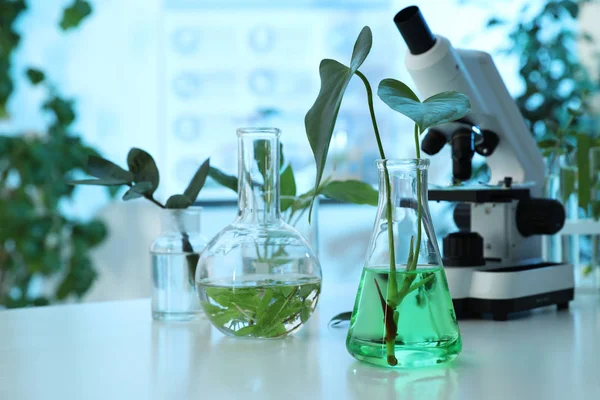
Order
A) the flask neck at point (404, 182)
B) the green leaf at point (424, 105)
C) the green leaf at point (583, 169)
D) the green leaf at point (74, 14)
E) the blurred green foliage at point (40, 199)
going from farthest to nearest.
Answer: the green leaf at point (74, 14), the blurred green foliage at point (40, 199), the green leaf at point (583, 169), the flask neck at point (404, 182), the green leaf at point (424, 105)

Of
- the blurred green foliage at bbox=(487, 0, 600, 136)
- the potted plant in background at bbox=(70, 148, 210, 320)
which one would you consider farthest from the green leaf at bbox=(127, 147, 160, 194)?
the blurred green foliage at bbox=(487, 0, 600, 136)

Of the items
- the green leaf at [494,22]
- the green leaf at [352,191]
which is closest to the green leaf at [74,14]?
the green leaf at [494,22]

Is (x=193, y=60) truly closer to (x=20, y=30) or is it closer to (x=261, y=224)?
(x=20, y=30)

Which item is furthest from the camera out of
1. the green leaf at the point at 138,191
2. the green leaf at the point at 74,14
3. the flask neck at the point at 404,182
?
the green leaf at the point at 74,14

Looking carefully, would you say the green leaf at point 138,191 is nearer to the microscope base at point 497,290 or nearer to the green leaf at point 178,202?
the green leaf at point 178,202

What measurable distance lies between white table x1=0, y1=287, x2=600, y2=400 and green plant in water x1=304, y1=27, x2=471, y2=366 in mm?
58

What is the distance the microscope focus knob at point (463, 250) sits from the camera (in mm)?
893

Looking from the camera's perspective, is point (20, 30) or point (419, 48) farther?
point (20, 30)

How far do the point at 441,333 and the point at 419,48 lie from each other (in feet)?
1.27

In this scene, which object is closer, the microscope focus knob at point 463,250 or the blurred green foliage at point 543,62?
the microscope focus knob at point 463,250

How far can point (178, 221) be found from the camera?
34.9 inches

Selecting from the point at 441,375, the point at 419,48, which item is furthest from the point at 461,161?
the point at 441,375

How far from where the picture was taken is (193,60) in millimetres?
3211

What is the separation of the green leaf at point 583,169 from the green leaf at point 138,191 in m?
0.64
